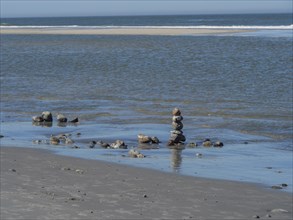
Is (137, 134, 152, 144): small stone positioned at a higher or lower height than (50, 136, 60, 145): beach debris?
higher

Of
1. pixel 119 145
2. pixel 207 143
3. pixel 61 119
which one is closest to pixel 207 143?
pixel 207 143

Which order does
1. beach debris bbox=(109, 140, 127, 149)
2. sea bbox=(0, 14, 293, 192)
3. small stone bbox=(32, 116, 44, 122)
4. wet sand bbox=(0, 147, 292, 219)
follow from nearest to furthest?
wet sand bbox=(0, 147, 292, 219) < sea bbox=(0, 14, 293, 192) < beach debris bbox=(109, 140, 127, 149) < small stone bbox=(32, 116, 44, 122)

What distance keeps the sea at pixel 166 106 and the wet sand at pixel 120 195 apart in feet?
2.77

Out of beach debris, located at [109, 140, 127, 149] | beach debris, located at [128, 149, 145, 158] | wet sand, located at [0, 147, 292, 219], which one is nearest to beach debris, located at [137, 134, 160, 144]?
beach debris, located at [109, 140, 127, 149]

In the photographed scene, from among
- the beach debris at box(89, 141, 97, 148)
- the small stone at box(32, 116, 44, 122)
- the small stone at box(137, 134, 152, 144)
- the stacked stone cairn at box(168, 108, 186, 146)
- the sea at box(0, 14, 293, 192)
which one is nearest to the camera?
the sea at box(0, 14, 293, 192)

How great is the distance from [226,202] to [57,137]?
7.18m

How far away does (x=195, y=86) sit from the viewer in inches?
1237

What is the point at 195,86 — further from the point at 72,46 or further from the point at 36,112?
the point at 72,46

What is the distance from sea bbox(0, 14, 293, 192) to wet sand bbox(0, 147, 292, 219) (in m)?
0.85

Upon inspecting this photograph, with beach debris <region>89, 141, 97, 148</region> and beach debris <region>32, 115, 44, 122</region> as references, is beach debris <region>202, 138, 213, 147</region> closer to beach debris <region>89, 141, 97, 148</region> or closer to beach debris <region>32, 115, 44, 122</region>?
beach debris <region>89, 141, 97, 148</region>

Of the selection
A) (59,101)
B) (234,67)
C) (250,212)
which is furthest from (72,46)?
(250,212)

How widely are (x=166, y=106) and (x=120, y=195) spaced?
13.1 metres

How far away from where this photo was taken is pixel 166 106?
25.3m

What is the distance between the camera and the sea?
15946 mm
